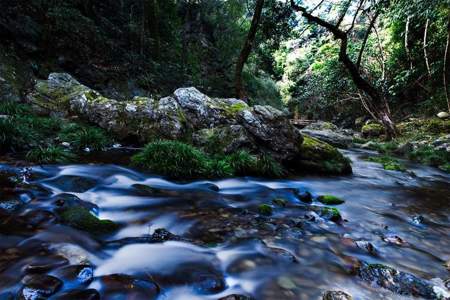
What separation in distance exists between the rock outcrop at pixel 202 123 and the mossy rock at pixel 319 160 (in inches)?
2.1

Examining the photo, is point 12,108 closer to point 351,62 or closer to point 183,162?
point 183,162

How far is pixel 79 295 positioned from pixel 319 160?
22.9 ft

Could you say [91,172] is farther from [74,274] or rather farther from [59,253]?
[74,274]

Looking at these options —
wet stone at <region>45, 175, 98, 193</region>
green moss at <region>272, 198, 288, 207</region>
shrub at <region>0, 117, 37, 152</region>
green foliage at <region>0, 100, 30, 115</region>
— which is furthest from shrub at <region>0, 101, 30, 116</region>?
green moss at <region>272, 198, 288, 207</region>

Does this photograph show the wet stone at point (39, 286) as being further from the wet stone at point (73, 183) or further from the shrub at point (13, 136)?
the shrub at point (13, 136)

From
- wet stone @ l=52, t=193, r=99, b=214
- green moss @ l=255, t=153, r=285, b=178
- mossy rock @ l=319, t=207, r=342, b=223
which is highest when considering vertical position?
green moss @ l=255, t=153, r=285, b=178

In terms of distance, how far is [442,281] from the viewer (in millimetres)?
2971

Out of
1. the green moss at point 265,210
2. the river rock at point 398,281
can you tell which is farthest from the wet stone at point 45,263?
the green moss at point 265,210

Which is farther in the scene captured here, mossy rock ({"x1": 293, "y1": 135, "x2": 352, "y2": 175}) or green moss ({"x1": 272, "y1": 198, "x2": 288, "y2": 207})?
mossy rock ({"x1": 293, "y1": 135, "x2": 352, "y2": 175})

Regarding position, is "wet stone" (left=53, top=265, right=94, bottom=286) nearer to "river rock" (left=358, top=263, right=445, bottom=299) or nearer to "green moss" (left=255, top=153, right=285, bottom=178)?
"river rock" (left=358, top=263, right=445, bottom=299)

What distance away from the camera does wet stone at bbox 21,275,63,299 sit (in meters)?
2.11

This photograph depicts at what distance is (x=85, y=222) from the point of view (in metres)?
3.30

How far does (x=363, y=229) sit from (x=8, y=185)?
15.4 ft

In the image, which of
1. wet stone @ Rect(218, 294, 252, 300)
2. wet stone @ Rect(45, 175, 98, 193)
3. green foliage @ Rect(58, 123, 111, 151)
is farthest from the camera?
green foliage @ Rect(58, 123, 111, 151)
